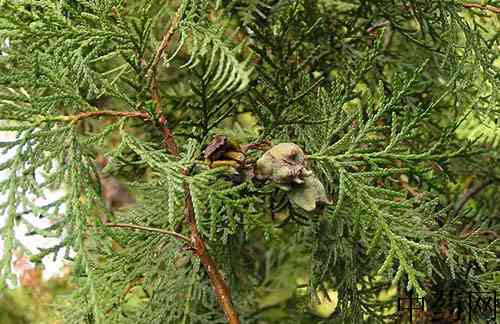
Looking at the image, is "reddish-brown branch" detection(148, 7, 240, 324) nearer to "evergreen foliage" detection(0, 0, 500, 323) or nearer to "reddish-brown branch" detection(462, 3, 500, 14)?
"evergreen foliage" detection(0, 0, 500, 323)

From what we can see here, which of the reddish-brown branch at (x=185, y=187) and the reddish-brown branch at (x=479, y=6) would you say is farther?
the reddish-brown branch at (x=479, y=6)

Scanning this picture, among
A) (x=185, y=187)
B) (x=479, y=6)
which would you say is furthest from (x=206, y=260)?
(x=479, y=6)

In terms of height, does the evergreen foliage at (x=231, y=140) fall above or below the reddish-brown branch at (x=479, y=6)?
below

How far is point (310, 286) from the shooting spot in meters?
0.90

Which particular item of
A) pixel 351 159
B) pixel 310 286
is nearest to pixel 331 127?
pixel 351 159

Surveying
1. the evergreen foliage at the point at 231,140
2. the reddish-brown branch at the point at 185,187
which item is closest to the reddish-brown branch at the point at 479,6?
the evergreen foliage at the point at 231,140

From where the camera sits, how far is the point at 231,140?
69cm

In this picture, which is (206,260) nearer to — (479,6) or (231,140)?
(231,140)

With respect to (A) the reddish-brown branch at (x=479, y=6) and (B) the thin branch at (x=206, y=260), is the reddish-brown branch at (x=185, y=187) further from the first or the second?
(A) the reddish-brown branch at (x=479, y=6)

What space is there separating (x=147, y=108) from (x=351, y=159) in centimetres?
23

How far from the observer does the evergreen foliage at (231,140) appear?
0.63 m

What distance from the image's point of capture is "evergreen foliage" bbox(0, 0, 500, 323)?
0.63 m

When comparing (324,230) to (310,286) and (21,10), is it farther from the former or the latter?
(21,10)

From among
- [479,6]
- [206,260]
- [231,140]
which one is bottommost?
[206,260]
